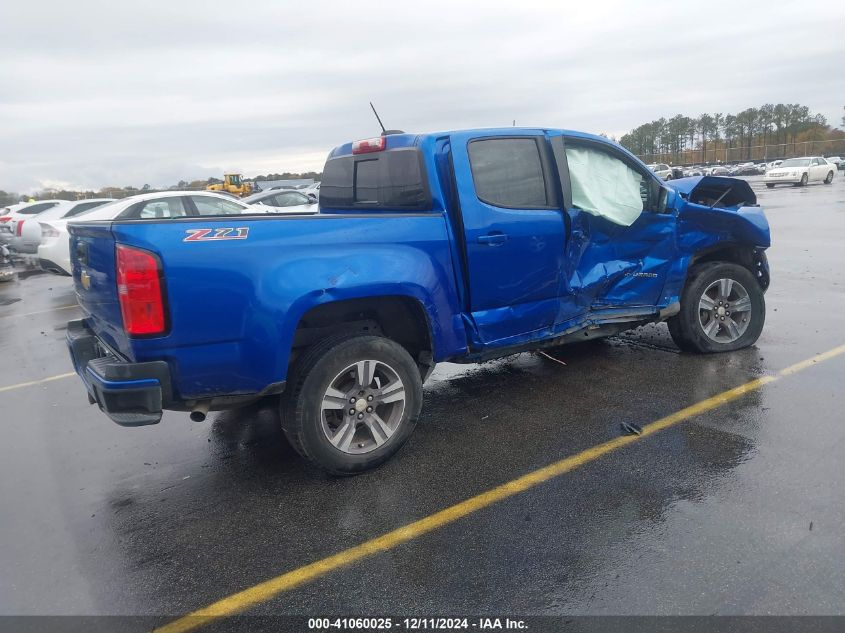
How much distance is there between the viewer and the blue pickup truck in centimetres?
324

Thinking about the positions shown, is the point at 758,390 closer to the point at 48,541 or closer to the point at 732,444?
the point at 732,444

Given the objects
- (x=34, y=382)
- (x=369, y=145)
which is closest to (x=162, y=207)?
(x=34, y=382)

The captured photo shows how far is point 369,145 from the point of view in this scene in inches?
185

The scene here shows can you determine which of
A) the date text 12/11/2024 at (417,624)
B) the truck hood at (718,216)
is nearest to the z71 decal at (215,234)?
the date text 12/11/2024 at (417,624)

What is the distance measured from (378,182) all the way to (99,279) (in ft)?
6.69

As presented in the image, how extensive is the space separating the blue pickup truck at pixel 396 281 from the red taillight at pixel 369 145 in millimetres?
23

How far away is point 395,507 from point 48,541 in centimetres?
183

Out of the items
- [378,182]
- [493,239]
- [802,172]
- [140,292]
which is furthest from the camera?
[802,172]

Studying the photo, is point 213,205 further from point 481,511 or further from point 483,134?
point 481,511

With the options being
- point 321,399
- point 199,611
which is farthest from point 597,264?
point 199,611

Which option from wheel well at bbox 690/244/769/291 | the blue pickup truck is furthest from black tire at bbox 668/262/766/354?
wheel well at bbox 690/244/769/291

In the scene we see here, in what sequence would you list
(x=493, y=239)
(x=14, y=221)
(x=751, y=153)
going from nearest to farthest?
(x=493, y=239)
(x=14, y=221)
(x=751, y=153)

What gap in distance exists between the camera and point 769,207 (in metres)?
21.4

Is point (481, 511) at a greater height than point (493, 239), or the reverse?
point (493, 239)
